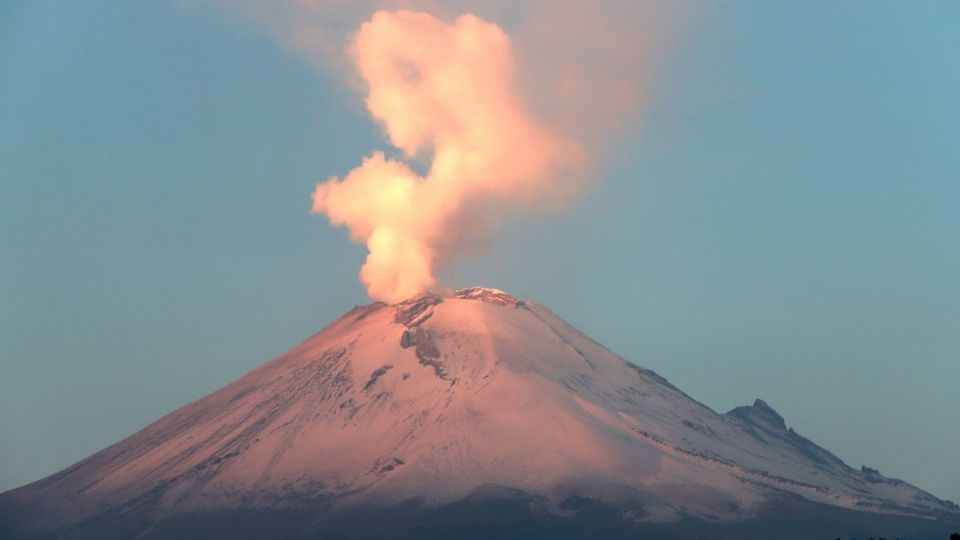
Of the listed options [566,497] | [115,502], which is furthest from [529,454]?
[115,502]

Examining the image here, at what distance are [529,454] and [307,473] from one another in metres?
22.6

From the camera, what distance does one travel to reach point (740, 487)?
195500 millimetres

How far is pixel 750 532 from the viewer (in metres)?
182

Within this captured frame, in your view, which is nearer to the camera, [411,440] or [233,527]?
[233,527]

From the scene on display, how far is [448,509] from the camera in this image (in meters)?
183

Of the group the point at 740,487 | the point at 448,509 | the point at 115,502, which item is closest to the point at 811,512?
the point at 740,487

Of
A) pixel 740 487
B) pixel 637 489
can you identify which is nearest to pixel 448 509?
pixel 637 489

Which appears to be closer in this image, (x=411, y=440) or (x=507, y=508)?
(x=507, y=508)

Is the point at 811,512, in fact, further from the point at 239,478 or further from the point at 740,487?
the point at 239,478

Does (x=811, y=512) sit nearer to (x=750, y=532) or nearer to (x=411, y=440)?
(x=750, y=532)

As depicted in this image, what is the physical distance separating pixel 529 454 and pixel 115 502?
42.8m

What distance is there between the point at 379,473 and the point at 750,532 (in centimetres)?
3734

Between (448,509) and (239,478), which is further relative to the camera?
(239,478)

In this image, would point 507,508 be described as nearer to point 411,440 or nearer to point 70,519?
point 411,440
